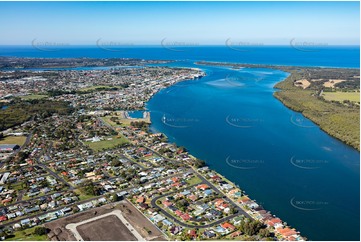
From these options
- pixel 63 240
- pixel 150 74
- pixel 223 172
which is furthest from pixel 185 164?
pixel 150 74

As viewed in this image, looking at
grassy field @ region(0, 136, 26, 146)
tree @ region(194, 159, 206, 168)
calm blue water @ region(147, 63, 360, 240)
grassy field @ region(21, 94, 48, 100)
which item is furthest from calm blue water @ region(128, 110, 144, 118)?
grassy field @ region(21, 94, 48, 100)

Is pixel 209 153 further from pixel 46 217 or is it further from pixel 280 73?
pixel 280 73

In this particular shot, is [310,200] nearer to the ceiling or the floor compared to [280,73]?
nearer to the floor

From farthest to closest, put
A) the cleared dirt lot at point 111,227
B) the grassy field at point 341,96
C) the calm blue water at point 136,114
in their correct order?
the grassy field at point 341,96 < the calm blue water at point 136,114 < the cleared dirt lot at point 111,227

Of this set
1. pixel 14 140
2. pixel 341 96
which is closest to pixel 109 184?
pixel 14 140

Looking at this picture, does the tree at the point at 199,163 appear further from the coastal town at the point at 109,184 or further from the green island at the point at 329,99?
the green island at the point at 329,99

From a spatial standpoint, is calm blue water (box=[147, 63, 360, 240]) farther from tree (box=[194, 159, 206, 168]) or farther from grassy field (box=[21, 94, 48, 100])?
grassy field (box=[21, 94, 48, 100])

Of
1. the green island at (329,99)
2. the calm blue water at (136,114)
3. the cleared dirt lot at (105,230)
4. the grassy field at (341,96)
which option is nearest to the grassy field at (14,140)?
the calm blue water at (136,114)
